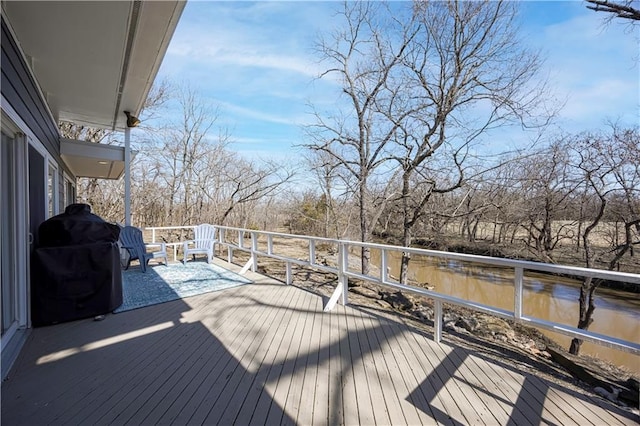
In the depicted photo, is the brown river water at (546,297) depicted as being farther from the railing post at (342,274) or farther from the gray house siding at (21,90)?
the gray house siding at (21,90)

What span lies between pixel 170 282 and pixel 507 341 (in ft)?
17.3

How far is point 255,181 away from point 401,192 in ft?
18.5

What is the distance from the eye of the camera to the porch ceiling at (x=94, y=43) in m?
2.58

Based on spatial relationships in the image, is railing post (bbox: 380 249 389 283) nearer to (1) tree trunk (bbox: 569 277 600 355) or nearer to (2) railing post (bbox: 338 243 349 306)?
(2) railing post (bbox: 338 243 349 306)

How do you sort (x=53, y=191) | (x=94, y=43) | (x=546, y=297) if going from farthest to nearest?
1. (x=546, y=297)
2. (x=53, y=191)
3. (x=94, y=43)

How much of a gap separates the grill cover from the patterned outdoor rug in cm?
33

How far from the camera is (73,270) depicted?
10.7 ft

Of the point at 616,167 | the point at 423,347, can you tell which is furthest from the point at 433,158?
the point at 423,347

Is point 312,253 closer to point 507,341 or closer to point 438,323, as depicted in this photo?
point 438,323

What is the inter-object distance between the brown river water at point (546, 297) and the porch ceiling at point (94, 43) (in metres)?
7.88

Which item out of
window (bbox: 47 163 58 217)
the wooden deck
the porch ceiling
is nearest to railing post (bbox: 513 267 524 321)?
the wooden deck

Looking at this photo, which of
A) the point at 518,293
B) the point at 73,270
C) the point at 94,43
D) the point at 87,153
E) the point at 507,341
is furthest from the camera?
the point at 87,153

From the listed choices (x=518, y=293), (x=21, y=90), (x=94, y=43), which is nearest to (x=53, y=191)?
(x=21, y=90)

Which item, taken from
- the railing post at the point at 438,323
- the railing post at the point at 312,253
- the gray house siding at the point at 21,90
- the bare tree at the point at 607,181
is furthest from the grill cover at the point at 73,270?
the bare tree at the point at 607,181
